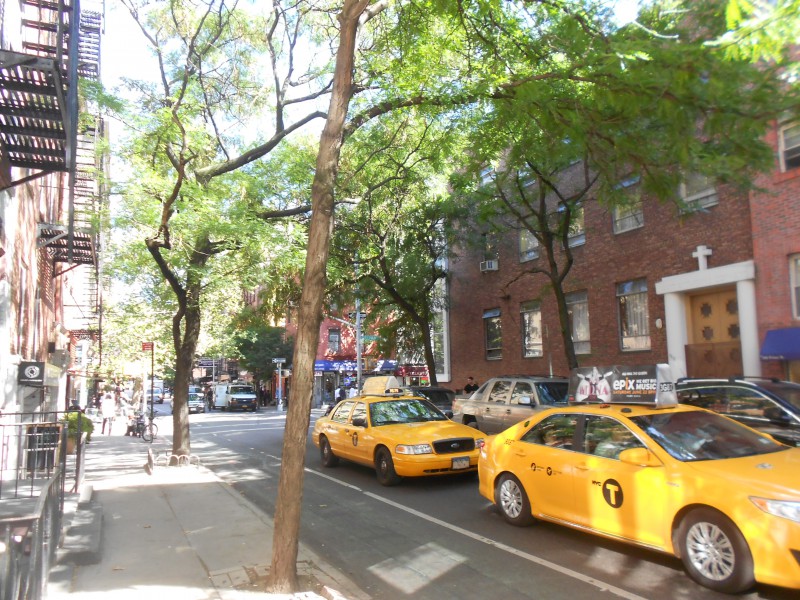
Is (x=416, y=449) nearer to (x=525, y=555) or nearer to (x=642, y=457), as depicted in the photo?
(x=525, y=555)

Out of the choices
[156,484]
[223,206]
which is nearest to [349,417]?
[156,484]

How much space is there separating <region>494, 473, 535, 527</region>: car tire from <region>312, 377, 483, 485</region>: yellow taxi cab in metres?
1.08

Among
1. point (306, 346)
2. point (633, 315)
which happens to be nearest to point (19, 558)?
point (306, 346)

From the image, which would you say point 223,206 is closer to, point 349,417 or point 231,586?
point 349,417

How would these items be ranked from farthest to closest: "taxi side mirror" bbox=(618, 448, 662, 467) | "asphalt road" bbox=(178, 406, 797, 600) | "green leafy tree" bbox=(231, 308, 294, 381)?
"green leafy tree" bbox=(231, 308, 294, 381)
"taxi side mirror" bbox=(618, 448, 662, 467)
"asphalt road" bbox=(178, 406, 797, 600)

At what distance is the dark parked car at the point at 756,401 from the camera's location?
8.37 metres

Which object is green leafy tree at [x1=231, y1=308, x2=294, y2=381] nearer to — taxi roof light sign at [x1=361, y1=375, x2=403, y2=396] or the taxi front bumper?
taxi roof light sign at [x1=361, y1=375, x2=403, y2=396]

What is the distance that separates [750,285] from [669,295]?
7.96ft

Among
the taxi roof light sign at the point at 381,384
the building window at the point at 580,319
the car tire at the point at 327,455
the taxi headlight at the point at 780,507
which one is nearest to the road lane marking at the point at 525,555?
the taxi headlight at the point at 780,507

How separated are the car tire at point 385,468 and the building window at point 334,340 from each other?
37.4 meters

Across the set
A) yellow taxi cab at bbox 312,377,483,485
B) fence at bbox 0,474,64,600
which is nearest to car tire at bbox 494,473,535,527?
yellow taxi cab at bbox 312,377,483,485

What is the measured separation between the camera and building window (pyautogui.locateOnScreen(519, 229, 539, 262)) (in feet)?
73.2

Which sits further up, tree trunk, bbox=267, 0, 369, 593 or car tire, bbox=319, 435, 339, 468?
tree trunk, bbox=267, 0, 369, 593

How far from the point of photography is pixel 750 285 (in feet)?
47.0
